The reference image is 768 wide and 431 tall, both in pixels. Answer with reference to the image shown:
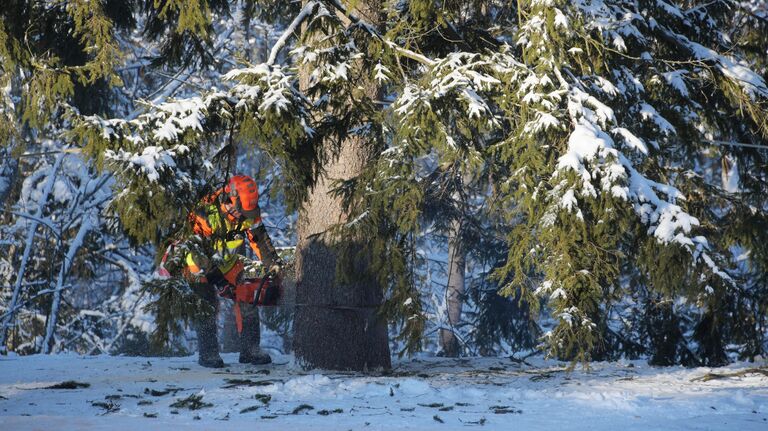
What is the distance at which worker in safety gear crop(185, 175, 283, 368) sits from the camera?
294 inches

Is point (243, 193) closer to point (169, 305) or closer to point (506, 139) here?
point (169, 305)

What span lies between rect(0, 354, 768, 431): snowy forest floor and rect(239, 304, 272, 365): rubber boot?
45 centimetres

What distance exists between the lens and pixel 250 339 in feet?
28.5

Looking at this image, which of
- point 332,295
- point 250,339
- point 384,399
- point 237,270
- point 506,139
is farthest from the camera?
point 250,339

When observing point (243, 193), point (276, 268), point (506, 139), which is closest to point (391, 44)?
point (506, 139)

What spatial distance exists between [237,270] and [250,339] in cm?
80

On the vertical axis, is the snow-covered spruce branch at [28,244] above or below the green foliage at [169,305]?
above

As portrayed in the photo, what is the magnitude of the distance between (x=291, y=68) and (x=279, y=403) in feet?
10.2

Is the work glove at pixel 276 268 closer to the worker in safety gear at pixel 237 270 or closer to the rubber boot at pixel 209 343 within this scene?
the worker in safety gear at pixel 237 270

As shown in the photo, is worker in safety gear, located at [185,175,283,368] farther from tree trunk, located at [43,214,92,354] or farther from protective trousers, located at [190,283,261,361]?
tree trunk, located at [43,214,92,354]

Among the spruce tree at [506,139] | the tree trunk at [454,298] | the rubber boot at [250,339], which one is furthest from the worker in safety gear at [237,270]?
the tree trunk at [454,298]

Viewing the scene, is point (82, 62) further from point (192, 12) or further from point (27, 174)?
point (27, 174)

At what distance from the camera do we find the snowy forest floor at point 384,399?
5.15 m

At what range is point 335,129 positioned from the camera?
7.17 meters
